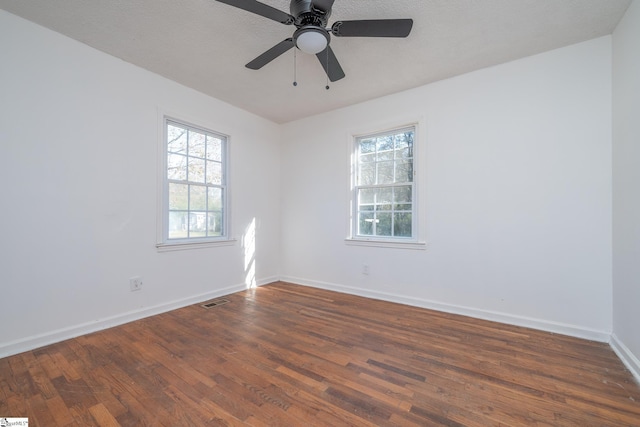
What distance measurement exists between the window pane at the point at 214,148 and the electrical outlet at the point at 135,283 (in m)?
1.71

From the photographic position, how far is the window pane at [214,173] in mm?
3666

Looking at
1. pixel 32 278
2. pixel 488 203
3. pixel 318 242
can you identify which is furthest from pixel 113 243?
pixel 488 203

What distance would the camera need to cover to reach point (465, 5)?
2.04 metres

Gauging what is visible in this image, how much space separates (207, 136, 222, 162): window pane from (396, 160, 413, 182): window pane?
2.45 meters

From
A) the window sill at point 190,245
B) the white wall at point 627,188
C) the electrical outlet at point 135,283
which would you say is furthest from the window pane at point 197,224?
the white wall at point 627,188

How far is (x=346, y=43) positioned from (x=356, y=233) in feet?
7.68

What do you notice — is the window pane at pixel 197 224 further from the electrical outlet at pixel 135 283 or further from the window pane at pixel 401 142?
the window pane at pixel 401 142

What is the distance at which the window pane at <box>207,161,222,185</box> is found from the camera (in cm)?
367

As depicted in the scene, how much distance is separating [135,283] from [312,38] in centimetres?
289

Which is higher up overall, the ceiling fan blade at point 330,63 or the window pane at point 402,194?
the ceiling fan blade at point 330,63

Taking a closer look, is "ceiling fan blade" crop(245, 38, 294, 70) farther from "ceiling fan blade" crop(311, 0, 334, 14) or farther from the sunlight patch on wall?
the sunlight patch on wall

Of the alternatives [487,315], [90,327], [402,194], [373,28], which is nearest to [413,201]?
[402,194]

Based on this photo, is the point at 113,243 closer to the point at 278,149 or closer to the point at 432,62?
the point at 278,149

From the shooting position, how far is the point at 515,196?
275 centimetres
